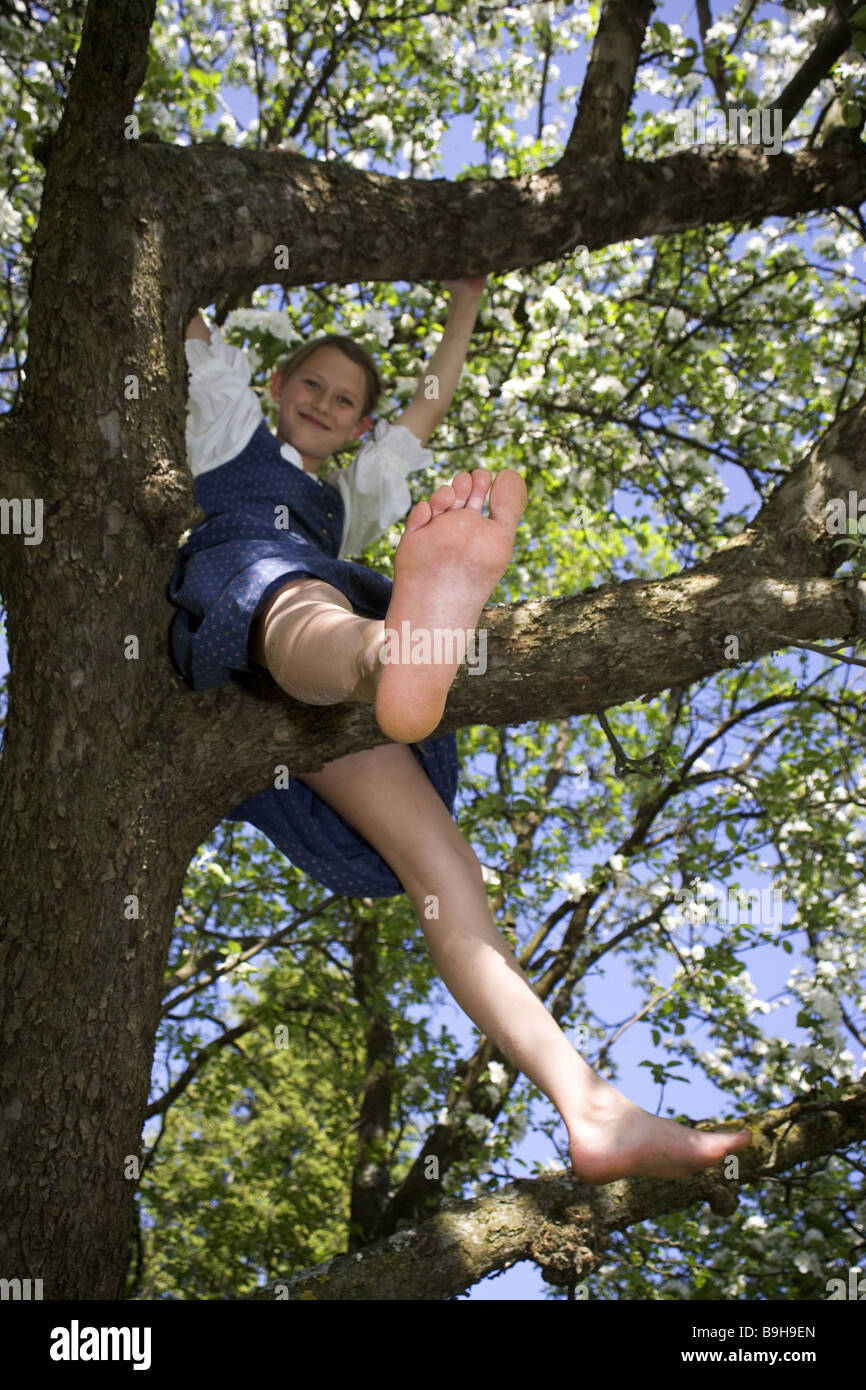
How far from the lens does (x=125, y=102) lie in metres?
2.46

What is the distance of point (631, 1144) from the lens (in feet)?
6.91

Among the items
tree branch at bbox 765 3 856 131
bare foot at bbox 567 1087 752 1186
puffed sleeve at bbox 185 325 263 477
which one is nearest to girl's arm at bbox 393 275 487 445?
puffed sleeve at bbox 185 325 263 477

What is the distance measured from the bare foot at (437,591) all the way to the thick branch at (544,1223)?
1.34m

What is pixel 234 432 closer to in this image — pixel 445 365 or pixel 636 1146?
pixel 445 365

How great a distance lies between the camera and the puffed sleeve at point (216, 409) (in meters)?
2.82

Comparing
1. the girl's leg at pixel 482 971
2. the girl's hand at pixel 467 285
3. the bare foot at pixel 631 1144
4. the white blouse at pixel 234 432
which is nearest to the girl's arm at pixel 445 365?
the girl's hand at pixel 467 285

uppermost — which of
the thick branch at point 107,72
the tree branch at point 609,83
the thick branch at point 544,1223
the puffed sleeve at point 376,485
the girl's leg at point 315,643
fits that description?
the tree branch at point 609,83

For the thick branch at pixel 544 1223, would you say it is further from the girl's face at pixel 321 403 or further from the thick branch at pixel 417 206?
the thick branch at pixel 417 206

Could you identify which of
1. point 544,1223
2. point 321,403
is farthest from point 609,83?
point 544,1223

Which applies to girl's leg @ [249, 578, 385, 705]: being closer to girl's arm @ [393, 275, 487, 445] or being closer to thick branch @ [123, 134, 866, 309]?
thick branch @ [123, 134, 866, 309]

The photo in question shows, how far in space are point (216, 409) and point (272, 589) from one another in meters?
0.83

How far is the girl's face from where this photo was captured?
3027 mm

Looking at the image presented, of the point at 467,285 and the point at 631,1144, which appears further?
the point at 467,285
